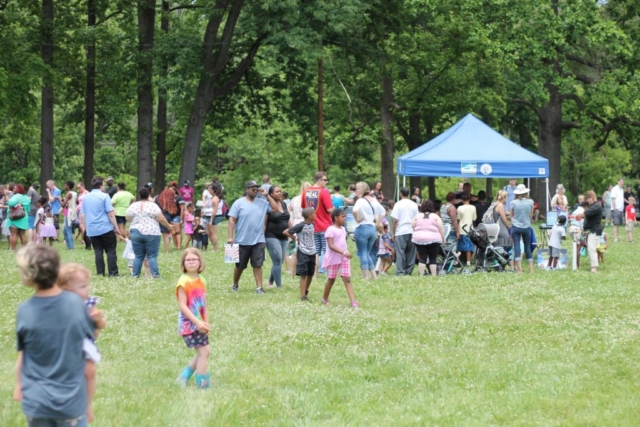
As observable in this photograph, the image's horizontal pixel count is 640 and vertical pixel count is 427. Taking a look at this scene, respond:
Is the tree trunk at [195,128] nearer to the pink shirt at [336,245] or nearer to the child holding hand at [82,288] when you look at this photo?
the pink shirt at [336,245]

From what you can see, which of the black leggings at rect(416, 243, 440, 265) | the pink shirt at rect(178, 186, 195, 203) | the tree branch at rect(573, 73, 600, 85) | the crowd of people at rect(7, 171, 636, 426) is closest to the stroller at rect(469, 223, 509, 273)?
the crowd of people at rect(7, 171, 636, 426)

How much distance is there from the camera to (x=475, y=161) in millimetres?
23328

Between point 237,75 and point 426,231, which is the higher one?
point 237,75

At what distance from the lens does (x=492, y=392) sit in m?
9.34

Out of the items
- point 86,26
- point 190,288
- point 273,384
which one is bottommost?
point 273,384

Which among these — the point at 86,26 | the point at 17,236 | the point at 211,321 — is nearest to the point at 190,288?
→ the point at 211,321

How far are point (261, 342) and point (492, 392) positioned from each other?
3.24 metres

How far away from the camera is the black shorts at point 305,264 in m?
15.2

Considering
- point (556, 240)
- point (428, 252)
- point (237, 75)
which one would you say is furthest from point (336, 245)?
point (237, 75)

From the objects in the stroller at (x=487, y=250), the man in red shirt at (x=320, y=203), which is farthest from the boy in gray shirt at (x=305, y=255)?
the stroller at (x=487, y=250)

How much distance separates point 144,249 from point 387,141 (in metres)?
26.8

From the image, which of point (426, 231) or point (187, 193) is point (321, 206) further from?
point (187, 193)

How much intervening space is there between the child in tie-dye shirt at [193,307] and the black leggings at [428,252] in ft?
36.1

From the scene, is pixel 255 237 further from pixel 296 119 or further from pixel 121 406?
pixel 296 119
